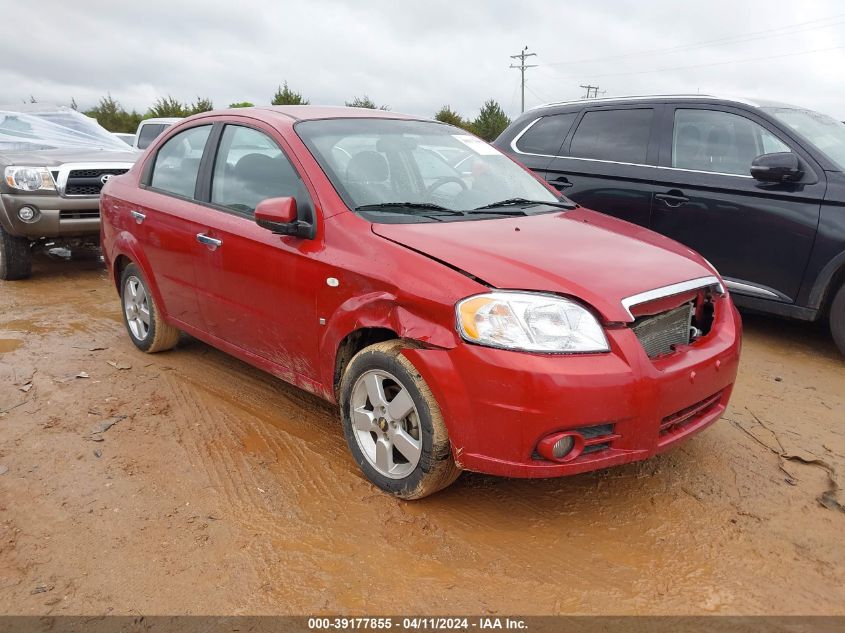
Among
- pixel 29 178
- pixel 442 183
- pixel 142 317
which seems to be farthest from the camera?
pixel 29 178

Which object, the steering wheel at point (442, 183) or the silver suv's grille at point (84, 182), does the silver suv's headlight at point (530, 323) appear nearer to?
the steering wheel at point (442, 183)

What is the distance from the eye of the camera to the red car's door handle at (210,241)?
367cm

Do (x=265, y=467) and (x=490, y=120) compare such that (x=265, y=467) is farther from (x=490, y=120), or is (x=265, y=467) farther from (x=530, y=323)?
(x=490, y=120)

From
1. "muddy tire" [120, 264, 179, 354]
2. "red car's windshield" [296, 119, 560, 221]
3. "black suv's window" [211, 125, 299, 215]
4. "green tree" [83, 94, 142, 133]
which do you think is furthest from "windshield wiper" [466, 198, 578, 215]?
"green tree" [83, 94, 142, 133]

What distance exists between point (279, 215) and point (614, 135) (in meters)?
3.63

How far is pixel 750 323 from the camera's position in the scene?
554 centimetres

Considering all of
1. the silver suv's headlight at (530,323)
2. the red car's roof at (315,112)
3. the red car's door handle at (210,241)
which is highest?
the red car's roof at (315,112)

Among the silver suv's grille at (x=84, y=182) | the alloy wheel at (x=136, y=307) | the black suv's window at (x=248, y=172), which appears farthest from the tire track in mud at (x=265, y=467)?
the silver suv's grille at (x=84, y=182)

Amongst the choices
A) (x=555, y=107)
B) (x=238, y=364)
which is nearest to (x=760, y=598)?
(x=238, y=364)

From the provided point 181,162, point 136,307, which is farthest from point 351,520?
point 136,307

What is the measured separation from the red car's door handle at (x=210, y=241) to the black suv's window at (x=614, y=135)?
3.45m

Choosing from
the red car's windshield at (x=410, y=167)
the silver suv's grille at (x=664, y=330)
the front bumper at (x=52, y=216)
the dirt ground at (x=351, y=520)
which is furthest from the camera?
the front bumper at (x=52, y=216)

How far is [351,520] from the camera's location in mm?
2812

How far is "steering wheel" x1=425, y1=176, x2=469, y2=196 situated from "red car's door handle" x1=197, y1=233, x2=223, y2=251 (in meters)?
1.15
